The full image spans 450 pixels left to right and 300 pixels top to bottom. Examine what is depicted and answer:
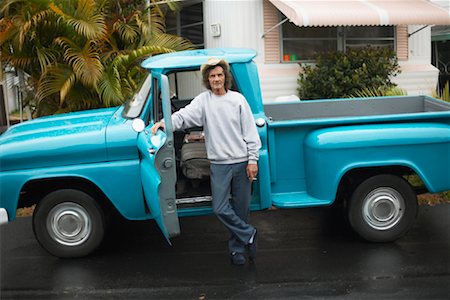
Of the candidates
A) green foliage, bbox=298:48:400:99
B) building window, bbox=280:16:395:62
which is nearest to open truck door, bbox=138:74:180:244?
green foliage, bbox=298:48:400:99

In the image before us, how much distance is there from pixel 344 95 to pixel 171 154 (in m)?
7.48

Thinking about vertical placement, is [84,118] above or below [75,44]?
below

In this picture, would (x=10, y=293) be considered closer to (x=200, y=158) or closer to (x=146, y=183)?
(x=146, y=183)

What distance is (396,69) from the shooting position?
12.2 meters

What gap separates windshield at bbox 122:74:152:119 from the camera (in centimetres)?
555

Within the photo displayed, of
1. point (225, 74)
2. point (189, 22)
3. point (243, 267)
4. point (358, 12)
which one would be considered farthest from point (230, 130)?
point (189, 22)

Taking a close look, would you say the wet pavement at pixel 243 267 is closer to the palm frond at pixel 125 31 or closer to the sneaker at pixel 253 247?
the sneaker at pixel 253 247

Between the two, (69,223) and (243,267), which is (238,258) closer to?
(243,267)

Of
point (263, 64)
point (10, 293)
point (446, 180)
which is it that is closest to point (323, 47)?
point (263, 64)

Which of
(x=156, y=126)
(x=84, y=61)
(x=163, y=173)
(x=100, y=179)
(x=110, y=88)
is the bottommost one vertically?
(x=100, y=179)

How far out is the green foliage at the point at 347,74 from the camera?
1142 centimetres

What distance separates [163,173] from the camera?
15.5 feet

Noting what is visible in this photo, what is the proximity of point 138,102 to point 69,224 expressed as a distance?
1332 mm

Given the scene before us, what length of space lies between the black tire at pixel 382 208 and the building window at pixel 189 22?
322 inches
